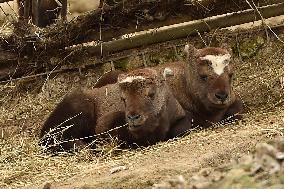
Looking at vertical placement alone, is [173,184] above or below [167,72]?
below

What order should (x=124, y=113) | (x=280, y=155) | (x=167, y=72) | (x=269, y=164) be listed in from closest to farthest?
(x=269, y=164)
(x=280, y=155)
(x=124, y=113)
(x=167, y=72)

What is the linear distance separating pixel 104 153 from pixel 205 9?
3.79 meters

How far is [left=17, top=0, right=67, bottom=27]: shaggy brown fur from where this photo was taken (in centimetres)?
1332

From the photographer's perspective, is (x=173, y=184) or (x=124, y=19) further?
(x=124, y=19)

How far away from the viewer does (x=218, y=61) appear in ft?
35.8

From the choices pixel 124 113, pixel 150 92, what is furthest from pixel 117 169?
pixel 124 113

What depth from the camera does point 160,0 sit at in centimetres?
1256

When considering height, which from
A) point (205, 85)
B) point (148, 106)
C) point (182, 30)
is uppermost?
point (182, 30)

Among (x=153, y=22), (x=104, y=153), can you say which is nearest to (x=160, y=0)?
(x=153, y=22)

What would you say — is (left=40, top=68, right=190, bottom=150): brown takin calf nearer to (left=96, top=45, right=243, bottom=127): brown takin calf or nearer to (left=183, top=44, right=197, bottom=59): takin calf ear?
(left=96, top=45, right=243, bottom=127): brown takin calf

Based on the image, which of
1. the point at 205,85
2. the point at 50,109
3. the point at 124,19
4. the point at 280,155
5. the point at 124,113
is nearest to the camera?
the point at 280,155

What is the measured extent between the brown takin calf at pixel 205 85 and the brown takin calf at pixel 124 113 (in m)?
0.37

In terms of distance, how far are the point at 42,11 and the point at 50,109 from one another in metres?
1.90

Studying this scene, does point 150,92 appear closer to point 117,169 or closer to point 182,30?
point 117,169
